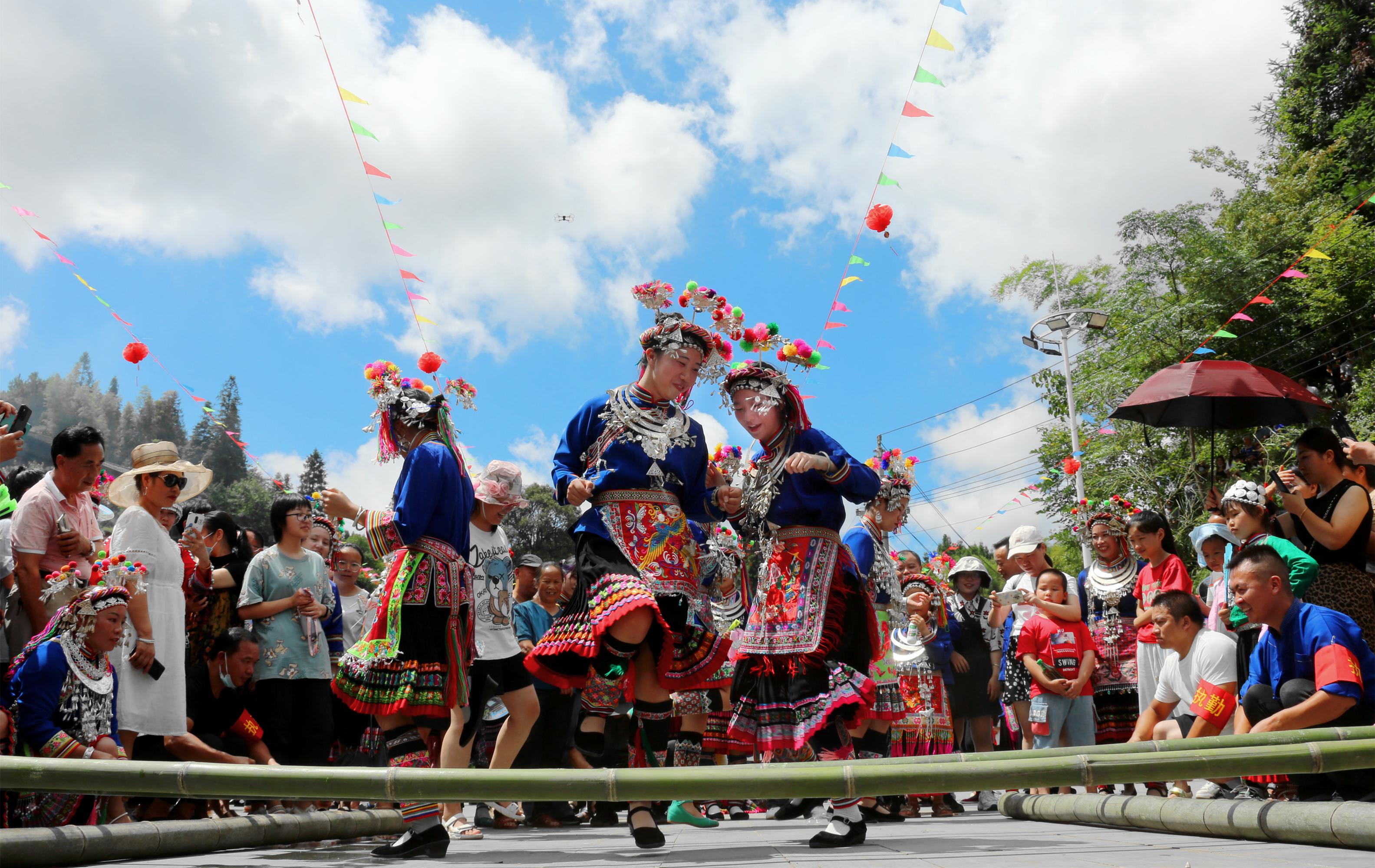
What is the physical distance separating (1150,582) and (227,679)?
6122 mm

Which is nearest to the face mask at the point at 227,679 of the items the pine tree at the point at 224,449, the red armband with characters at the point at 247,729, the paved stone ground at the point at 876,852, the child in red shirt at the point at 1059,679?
the red armband with characters at the point at 247,729

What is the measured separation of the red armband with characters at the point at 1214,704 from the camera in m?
5.28

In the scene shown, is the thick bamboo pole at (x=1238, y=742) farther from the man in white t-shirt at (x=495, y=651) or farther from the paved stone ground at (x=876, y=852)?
the man in white t-shirt at (x=495, y=651)

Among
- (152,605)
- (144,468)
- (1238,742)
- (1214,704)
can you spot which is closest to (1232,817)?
(1238,742)

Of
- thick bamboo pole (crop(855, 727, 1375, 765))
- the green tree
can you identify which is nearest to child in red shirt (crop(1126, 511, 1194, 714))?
thick bamboo pole (crop(855, 727, 1375, 765))

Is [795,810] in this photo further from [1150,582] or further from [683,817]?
[1150,582]

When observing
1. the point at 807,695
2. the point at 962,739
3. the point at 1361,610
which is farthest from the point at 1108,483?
the point at 807,695

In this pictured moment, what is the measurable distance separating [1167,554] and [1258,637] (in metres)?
2.64

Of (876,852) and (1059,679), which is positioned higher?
(1059,679)

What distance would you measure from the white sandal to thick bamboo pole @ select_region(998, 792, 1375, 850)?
9.59ft

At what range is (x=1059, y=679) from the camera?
7.17m

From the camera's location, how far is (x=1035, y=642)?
7.33 metres

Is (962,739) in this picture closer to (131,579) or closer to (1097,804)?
(1097,804)

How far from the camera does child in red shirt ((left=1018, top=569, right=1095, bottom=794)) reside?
7.14 metres
